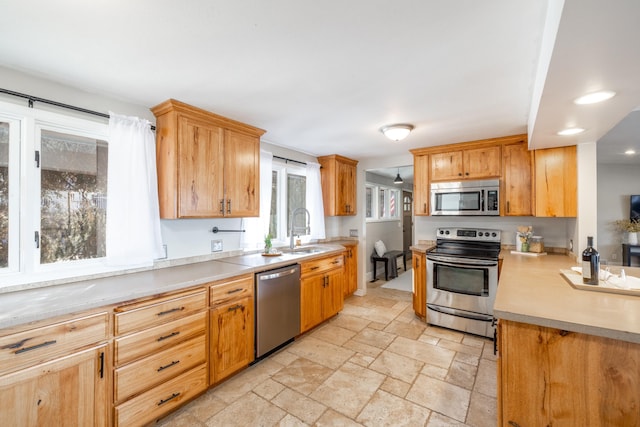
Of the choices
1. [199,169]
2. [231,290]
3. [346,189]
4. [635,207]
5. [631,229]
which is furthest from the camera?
[635,207]

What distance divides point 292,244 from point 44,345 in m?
2.42

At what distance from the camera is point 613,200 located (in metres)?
5.86

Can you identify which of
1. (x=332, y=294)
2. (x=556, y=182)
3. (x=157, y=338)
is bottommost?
(x=332, y=294)

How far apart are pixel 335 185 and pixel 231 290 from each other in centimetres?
253

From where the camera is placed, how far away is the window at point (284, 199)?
12.5 ft

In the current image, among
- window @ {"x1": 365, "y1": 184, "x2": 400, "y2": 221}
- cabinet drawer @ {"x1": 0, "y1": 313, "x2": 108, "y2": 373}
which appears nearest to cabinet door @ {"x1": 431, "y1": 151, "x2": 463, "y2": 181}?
window @ {"x1": 365, "y1": 184, "x2": 400, "y2": 221}

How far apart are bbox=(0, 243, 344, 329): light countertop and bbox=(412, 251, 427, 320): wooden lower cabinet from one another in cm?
195

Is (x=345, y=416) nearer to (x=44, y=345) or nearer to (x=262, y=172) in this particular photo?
(x=44, y=345)

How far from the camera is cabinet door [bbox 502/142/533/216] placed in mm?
3266

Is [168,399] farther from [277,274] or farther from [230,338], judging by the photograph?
[277,274]

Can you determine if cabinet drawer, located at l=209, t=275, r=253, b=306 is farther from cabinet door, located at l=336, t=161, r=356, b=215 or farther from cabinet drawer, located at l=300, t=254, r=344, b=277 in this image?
cabinet door, located at l=336, t=161, r=356, b=215

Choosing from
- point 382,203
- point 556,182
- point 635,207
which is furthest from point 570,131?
point 635,207

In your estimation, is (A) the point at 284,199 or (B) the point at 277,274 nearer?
(B) the point at 277,274

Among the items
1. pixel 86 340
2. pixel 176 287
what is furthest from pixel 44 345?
pixel 176 287
